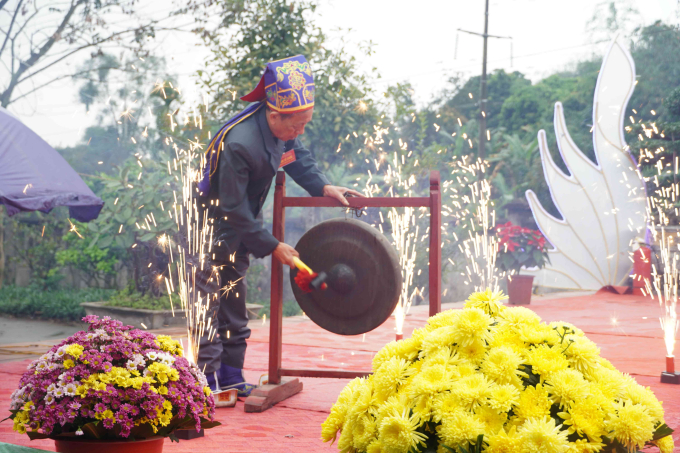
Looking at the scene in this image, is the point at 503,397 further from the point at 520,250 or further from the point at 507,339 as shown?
the point at 520,250

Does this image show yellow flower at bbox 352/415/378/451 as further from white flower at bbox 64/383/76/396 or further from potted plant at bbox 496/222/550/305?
potted plant at bbox 496/222/550/305

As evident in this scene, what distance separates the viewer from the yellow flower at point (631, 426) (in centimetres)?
148

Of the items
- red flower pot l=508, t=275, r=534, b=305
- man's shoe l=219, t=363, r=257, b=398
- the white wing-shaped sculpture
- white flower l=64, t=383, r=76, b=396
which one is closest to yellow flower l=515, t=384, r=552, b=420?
white flower l=64, t=383, r=76, b=396

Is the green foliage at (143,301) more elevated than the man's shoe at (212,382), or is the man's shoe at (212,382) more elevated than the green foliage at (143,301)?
the man's shoe at (212,382)

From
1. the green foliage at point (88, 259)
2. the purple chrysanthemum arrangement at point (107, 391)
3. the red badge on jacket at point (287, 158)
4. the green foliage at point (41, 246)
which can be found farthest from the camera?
the green foliage at point (41, 246)

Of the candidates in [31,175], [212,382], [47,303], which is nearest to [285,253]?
[212,382]

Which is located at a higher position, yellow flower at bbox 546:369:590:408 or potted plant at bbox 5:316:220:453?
yellow flower at bbox 546:369:590:408

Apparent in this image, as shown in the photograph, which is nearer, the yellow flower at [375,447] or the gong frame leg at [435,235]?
the yellow flower at [375,447]

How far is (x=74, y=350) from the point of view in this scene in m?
1.97

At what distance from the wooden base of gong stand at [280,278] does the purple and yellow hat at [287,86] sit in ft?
1.71

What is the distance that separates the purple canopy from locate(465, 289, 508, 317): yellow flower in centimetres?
435

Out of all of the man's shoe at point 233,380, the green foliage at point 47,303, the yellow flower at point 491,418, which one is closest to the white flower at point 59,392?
the yellow flower at point 491,418

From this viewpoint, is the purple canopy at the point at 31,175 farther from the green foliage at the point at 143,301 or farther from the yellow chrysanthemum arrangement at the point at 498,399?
the yellow chrysanthemum arrangement at the point at 498,399

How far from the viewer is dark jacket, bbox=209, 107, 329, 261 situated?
127 inches
